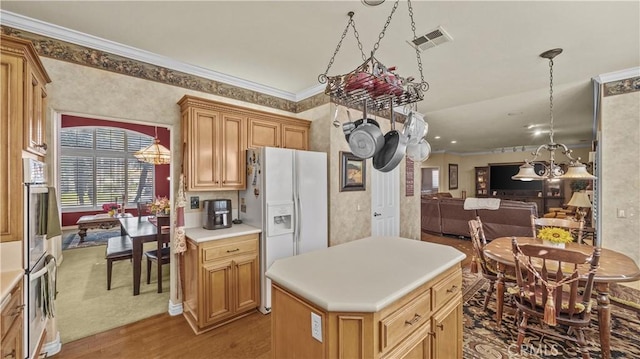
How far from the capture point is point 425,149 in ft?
6.56

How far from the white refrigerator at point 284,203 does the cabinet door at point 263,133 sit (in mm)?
200

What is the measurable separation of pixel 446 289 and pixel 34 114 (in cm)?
296

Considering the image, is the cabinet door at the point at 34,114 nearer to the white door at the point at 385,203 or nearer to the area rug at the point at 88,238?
the white door at the point at 385,203

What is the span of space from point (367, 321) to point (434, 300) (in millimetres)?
603

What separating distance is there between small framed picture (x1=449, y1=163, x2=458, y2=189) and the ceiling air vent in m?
9.71

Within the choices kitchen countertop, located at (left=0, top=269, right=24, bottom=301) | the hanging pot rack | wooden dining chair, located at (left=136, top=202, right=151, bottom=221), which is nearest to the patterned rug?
the hanging pot rack

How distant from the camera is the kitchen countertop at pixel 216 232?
2521mm

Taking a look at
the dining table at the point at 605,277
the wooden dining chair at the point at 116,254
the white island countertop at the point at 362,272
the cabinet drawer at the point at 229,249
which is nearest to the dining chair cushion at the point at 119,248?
the wooden dining chair at the point at 116,254

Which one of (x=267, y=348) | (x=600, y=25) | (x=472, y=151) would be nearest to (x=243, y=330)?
(x=267, y=348)

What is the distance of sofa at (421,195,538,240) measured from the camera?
5.23 m

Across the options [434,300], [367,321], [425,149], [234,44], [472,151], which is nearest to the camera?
[367,321]

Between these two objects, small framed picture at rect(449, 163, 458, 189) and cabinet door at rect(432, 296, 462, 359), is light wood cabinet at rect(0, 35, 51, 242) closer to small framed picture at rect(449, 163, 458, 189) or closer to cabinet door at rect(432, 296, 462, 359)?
cabinet door at rect(432, 296, 462, 359)

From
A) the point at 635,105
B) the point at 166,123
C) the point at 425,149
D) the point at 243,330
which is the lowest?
the point at 243,330

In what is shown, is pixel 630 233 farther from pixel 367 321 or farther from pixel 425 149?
pixel 367 321
